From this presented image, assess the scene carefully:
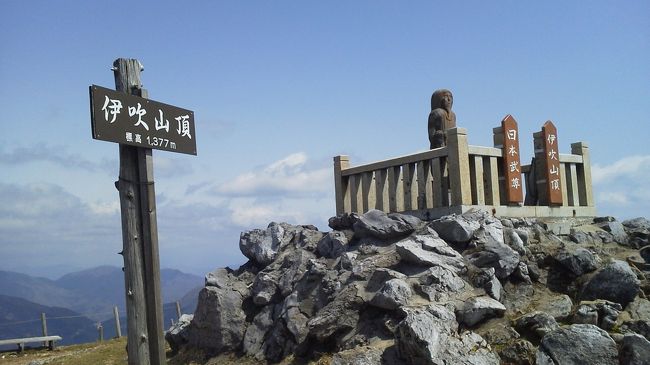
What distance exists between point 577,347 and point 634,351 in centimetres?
66

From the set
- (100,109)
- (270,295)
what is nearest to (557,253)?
(270,295)

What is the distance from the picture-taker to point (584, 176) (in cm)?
1381

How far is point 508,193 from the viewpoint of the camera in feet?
39.5

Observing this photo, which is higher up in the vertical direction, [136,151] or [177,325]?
[136,151]

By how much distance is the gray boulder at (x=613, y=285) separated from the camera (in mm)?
9227

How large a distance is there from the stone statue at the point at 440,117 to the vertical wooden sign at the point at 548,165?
1.99 metres

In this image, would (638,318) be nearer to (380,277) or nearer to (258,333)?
(380,277)

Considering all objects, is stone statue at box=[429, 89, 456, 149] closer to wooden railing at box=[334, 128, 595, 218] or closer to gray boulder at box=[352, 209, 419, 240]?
wooden railing at box=[334, 128, 595, 218]

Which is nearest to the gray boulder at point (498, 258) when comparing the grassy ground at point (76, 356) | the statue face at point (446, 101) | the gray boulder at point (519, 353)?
the gray boulder at point (519, 353)

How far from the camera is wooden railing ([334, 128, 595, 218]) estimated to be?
11250 millimetres

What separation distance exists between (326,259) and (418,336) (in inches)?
153

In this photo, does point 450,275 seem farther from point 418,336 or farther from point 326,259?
point 326,259

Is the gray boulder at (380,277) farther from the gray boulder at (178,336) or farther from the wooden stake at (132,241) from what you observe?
the gray boulder at (178,336)

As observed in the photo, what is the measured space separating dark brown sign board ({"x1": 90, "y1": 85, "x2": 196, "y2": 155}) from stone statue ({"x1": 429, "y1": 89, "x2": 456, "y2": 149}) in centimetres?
778
